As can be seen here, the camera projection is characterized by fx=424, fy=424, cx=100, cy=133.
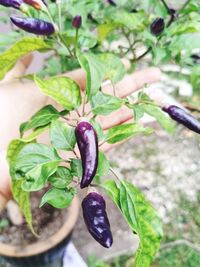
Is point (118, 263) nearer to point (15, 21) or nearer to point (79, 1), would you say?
point (79, 1)

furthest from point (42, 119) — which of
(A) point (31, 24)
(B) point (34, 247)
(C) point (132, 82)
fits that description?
(B) point (34, 247)

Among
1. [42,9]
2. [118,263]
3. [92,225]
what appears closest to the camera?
[92,225]

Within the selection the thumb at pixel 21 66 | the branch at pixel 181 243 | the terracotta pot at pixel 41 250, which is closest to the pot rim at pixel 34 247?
the terracotta pot at pixel 41 250

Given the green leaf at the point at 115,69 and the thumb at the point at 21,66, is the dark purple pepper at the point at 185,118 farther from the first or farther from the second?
the thumb at the point at 21,66

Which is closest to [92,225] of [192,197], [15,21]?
[15,21]

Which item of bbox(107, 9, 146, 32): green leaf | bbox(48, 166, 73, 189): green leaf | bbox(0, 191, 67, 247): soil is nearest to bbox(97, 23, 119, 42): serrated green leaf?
bbox(107, 9, 146, 32): green leaf
